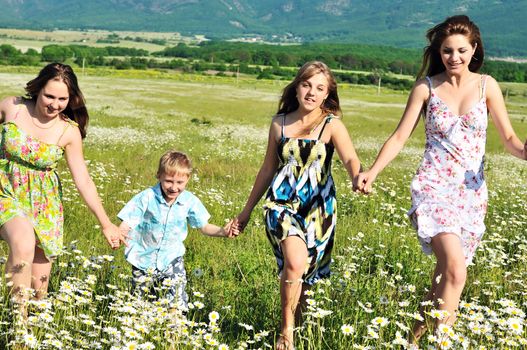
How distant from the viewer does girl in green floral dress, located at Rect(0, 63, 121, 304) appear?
17.5 feet

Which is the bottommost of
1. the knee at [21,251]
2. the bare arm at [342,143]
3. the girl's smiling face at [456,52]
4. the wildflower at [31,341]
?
the wildflower at [31,341]

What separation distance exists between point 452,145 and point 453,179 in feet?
0.87

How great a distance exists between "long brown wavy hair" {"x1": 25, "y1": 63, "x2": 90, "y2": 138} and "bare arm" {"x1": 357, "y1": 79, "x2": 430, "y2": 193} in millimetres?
2349

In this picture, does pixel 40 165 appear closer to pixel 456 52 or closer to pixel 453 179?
pixel 453 179

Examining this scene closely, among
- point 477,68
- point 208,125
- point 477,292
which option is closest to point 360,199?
point 477,292

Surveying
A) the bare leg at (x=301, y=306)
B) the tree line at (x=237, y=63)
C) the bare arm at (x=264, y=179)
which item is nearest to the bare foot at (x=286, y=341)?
the bare leg at (x=301, y=306)

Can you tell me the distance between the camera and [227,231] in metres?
5.71

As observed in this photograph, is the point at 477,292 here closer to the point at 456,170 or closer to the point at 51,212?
the point at 456,170

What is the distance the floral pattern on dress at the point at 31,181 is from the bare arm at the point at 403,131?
94.8 inches

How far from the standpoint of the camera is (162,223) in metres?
5.62

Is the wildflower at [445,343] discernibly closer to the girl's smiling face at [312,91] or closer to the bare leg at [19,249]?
the girl's smiling face at [312,91]

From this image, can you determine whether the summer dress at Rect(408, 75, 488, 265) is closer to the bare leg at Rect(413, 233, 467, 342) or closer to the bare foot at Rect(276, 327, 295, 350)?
the bare leg at Rect(413, 233, 467, 342)

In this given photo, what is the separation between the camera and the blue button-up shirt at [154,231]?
5.58 m

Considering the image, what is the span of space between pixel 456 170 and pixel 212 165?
30.3 ft
